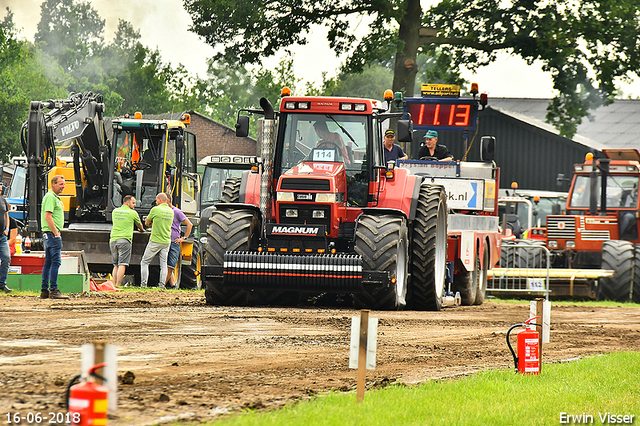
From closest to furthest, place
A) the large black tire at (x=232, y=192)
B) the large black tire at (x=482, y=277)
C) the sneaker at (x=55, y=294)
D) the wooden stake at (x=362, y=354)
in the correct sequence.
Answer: the wooden stake at (x=362, y=354) → the sneaker at (x=55, y=294) → the large black tire at (x=232, y=192) → the large black tire at (x=482, y=277)

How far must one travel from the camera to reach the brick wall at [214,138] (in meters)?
51.8

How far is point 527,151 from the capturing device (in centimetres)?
4019

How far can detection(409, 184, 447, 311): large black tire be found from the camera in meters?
13.4

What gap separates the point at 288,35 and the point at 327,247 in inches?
666

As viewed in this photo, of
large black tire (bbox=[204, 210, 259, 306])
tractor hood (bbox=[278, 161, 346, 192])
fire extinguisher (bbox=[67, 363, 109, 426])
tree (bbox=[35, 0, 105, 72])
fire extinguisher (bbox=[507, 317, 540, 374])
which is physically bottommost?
fire extinguisher (bbox=[507, 317, 540, 374])

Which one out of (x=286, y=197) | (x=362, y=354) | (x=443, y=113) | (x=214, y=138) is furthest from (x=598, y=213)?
(x=214, y=138)

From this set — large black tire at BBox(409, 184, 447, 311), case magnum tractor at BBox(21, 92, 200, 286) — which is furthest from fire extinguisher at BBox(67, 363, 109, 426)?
case magnum tractor at BBox(21, 92, 200, 286)

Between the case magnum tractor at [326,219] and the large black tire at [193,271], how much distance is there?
5.93 metres

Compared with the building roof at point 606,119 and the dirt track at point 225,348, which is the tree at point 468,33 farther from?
the building roof at point 606,119

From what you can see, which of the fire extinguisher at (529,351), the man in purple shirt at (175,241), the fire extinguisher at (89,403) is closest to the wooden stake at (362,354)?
the fire extinguisher at (529,351)

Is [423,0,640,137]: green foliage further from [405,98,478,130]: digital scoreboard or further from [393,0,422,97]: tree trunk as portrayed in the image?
[405,98,478,130]: digital scoreboard

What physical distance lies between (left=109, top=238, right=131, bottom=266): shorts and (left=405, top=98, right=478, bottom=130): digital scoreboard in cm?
625

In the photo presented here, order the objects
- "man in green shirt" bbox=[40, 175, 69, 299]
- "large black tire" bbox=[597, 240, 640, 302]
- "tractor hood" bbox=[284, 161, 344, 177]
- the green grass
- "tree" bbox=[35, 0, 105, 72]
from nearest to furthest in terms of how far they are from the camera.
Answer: the green grass → "tractor hood" bbox=[284, 161, 344, 177] → "man in green shirt" bbox=[40, 175, 69, 299] → "large black tire" bbox=[597, 240, 640, 302] → "tree" bbox=[35, 0, 105, 72]

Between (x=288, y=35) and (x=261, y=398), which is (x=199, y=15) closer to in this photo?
(x=288, y=35)
